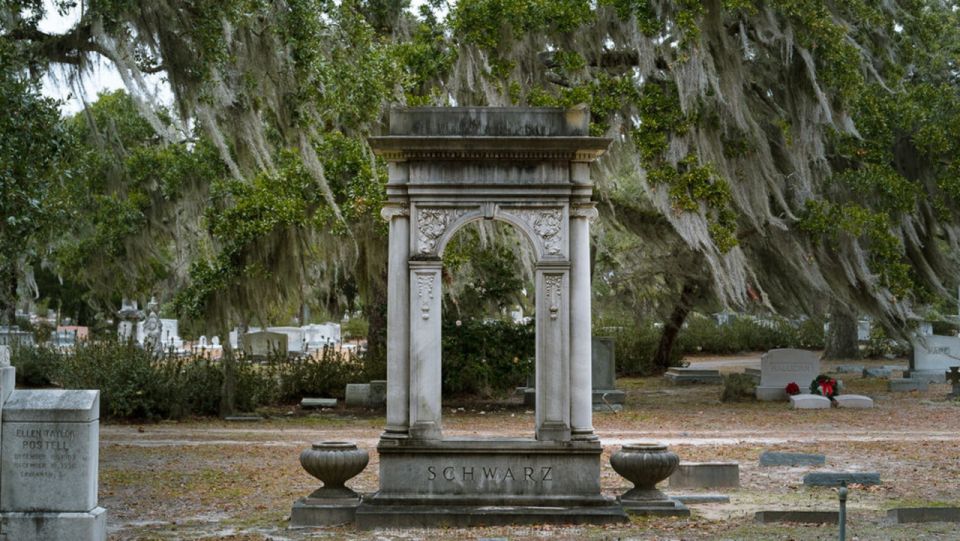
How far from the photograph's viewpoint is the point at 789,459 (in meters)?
14.0

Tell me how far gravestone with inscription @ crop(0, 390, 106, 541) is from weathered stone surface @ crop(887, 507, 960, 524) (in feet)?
21.9

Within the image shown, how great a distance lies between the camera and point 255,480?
1330 cm

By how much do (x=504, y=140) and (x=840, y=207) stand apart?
44.1 ft

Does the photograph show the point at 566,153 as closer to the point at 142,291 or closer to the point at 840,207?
the point at 840,207

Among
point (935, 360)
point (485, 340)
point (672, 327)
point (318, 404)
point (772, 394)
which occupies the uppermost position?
point (672, 327)

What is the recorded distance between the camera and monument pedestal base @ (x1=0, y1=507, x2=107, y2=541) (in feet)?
29.7

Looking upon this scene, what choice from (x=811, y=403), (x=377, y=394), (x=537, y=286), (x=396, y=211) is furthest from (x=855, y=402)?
(x=396, y=211)

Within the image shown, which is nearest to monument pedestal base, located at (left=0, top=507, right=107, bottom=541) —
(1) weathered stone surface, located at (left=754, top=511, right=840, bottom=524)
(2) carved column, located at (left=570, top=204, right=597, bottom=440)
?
(2) carved column, located at (left=570, top=204, right=597, bottom=440)

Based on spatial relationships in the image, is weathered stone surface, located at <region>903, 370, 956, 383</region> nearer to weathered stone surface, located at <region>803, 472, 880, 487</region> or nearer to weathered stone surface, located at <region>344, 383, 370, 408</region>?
weathered stone surface, located at <region>344, 383, 370, 408</region>

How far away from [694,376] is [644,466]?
66.9 feet

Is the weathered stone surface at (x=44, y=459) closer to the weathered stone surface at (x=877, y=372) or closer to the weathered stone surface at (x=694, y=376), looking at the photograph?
the weathered stone surface at (x=694, y=376)

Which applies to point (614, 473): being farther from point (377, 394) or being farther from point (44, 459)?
point (377, 394)

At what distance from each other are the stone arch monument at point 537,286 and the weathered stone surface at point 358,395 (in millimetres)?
12453

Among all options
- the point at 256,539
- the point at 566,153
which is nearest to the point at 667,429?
the point at 566,153
